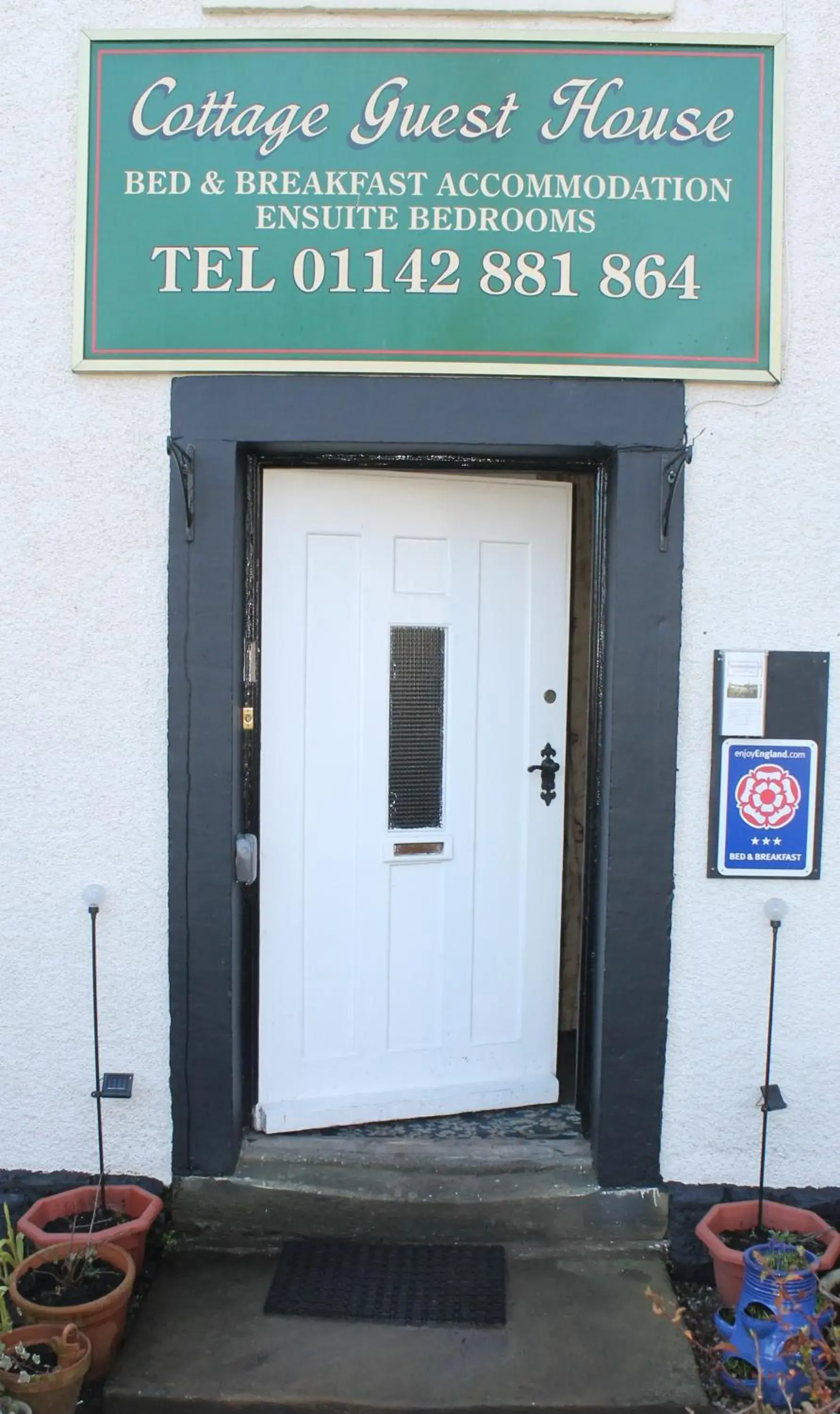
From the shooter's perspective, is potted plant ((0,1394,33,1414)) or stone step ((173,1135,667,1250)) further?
stone step ((173,1135,667,1250))

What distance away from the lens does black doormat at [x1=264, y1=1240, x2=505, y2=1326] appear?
3.19 metres

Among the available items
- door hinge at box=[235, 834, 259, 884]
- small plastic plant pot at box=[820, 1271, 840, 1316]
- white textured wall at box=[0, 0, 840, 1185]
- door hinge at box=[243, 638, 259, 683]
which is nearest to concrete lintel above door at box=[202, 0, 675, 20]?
white textured wall at box=[0, 0, 840, 1185]

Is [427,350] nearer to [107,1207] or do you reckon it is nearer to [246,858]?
[246,858]

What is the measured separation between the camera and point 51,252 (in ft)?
11.2

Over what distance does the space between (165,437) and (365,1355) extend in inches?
106

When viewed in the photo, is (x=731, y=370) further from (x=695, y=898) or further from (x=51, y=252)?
(x=51, y=252)

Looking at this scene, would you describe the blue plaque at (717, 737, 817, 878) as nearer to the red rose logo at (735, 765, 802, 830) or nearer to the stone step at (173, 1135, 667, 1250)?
the red rose logo at (735, 765, 802, 830)

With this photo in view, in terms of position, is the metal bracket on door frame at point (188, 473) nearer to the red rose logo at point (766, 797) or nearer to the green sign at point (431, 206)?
the green sign at point (431, 206)

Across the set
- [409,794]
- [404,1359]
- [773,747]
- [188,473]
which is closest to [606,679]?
[773,747]

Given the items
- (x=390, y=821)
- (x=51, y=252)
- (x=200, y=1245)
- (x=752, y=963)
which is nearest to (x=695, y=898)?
(x=752, y=963)

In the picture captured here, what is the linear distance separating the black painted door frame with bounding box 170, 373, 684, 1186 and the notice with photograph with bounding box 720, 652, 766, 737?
0.51ft

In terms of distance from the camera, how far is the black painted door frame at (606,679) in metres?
3.43

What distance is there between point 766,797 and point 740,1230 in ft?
4.29

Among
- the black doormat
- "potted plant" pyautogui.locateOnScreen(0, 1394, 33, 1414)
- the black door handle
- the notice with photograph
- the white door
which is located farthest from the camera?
the black door handle
